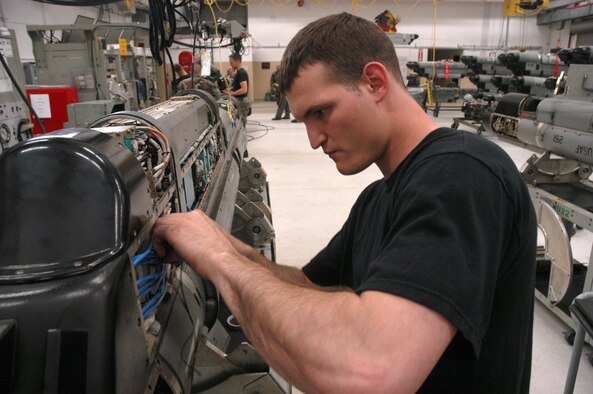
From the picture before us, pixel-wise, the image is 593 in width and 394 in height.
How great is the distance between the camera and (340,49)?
0.85m

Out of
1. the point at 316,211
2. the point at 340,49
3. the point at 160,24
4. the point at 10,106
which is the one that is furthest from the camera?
the point at 316,211

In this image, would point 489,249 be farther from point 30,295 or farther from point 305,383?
point 30,295

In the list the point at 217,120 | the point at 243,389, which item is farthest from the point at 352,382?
the point at 217,120

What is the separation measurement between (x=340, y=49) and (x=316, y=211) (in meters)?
3.62

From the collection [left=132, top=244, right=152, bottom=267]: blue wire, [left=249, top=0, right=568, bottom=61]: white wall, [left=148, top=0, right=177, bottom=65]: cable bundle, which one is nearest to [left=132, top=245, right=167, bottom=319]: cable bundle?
[left=132, top=244, right=152, bottom=267]: blue wire

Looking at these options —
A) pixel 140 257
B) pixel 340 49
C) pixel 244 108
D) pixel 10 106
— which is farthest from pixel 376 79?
pixel 244 108

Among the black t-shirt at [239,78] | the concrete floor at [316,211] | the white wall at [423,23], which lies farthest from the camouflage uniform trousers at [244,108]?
the white wall at [423,23]

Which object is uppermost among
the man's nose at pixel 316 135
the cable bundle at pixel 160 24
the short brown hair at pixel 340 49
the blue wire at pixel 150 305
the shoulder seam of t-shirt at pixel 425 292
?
the cable bundle at pixel 160 24

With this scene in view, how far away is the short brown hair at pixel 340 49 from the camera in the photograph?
85cm

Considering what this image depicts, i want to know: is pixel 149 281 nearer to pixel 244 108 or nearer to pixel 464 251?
pixel 464 251

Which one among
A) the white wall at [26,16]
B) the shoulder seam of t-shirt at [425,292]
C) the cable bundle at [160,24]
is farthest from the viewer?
the white wall at [26,16]

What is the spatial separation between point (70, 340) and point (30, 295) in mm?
93

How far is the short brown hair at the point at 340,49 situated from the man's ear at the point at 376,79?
0.01m

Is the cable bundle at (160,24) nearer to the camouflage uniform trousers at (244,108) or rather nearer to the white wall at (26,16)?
the camouflage uniform trousers at (244,108)
